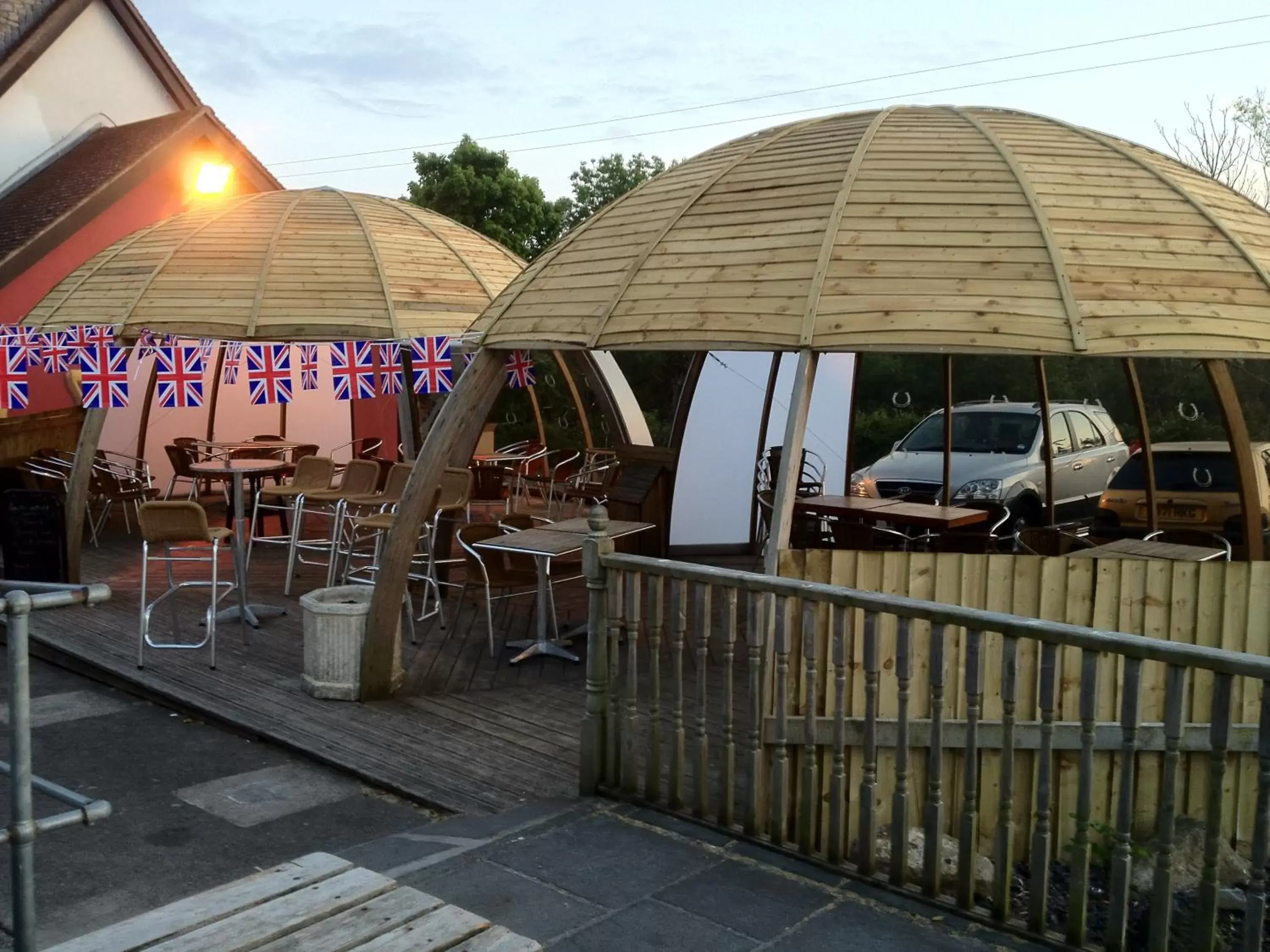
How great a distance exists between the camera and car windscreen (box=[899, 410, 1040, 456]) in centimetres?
1495

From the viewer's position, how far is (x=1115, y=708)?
5.79 m

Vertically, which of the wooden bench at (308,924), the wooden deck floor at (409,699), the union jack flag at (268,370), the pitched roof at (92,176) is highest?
the pitched roof at (92,176)

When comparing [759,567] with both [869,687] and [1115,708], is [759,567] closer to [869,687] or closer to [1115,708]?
[1115,708]

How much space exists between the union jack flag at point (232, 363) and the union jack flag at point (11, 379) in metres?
2.06

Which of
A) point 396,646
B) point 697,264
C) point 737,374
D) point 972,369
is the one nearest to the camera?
point 697,264

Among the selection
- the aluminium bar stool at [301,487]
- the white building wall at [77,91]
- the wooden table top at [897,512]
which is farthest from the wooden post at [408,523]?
the white building wall at [77,91]

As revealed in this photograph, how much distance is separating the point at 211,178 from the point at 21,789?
17.6 metres

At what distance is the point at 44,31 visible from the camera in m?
19.0

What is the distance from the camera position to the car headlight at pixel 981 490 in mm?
13930

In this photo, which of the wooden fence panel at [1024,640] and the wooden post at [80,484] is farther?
the wooden post at [80,484]

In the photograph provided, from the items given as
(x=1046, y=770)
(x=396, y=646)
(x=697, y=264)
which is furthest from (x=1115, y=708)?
(x=396, y=646)

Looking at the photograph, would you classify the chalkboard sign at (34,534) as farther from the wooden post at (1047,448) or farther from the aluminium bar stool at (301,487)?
the wooden post at (1047,448)

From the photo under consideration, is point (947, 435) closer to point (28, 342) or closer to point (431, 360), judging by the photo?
point (431, 360)

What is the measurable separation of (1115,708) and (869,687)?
6.63 ft
